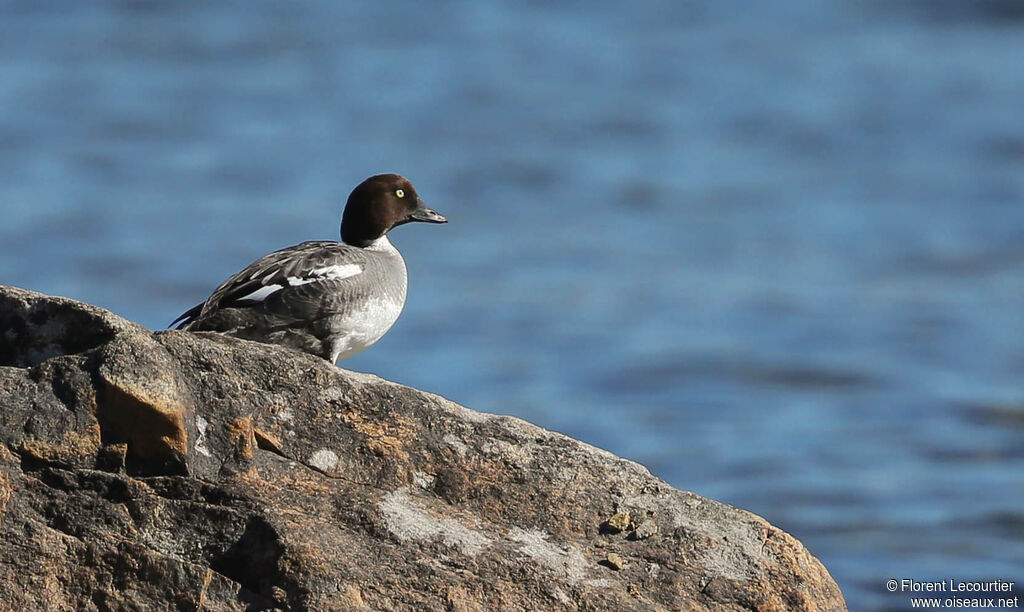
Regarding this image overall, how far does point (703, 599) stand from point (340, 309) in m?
2.48

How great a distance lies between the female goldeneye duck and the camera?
6312 mm

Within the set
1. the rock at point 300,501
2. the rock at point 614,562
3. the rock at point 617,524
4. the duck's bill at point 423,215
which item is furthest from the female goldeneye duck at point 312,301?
the rock at point 614,562

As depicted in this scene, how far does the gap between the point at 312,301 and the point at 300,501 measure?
78.1 inches

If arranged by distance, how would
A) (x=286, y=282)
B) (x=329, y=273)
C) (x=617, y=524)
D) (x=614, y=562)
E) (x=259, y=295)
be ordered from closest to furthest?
1. (x=614, y=562)
2. (x=617, y=524)
3. (x=259, y=295)
4. (x=286, y=282)
5. (x=329, y=273)

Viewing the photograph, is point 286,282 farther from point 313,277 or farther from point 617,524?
point 617,524

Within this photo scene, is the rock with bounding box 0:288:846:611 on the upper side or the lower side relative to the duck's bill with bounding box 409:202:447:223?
lower

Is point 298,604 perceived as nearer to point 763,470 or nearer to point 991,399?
point 763,470

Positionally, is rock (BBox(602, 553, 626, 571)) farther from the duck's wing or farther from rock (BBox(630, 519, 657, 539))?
the duck's wing

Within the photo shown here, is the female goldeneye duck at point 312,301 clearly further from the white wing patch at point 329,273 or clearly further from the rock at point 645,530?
the rock at point 645,530

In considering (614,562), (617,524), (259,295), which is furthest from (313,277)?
(614,562)

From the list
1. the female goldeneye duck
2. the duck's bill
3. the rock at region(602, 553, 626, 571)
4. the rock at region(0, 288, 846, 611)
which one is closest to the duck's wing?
the female goldeneye duck

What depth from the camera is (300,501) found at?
4.53 m

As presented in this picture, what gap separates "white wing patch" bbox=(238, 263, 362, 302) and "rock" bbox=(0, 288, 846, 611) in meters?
1.29

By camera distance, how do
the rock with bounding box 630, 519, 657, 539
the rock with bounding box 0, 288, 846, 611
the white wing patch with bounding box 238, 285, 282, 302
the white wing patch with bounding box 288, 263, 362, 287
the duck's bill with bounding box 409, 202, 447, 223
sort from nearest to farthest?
the rock with bounding box 0, 288, 846, 611
the rock with bounding box 630, 519, 657, 539
the white wing patch with bounding box 238, 285, 282, 302
the white wing patch with bounding box 288, 263, 362, 287
the duck's bill with bounding box 409, 202, 447, 223
